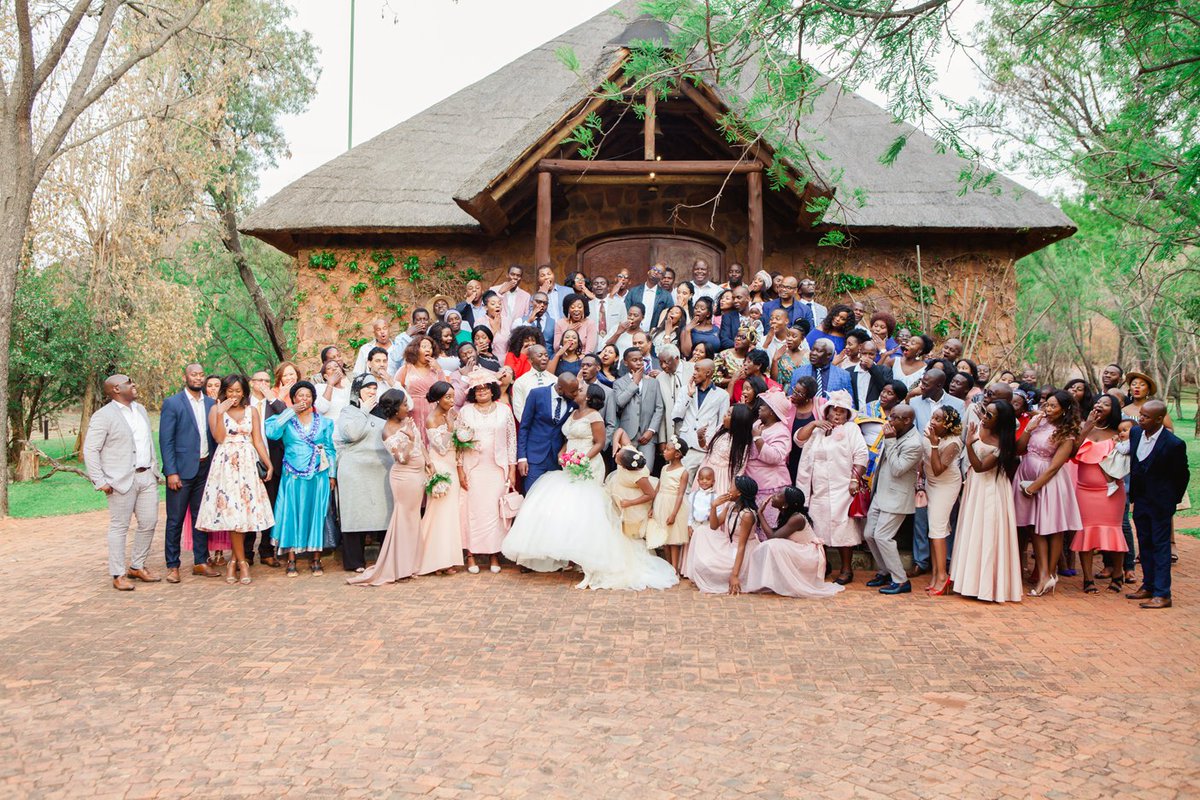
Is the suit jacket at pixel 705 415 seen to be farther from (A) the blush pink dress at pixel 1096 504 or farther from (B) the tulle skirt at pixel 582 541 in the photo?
(A) the blush pink dress at pixel 1096 504

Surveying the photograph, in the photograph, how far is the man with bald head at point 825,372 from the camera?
841 centimetres

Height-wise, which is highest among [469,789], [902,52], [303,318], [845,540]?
[902,52]

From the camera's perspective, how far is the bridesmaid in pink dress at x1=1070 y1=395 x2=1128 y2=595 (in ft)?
24.7

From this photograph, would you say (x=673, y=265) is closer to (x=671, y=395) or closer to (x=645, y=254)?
(x=645, y=254)

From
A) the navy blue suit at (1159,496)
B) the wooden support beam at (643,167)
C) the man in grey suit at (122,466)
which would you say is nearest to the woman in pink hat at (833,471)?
the navy blue suit at (1159,496)

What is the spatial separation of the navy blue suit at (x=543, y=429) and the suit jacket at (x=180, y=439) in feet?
9.82

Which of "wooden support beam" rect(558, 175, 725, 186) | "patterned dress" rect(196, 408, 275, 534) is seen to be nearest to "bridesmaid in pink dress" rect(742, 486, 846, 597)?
"patterned dress" rect(196, 408, 275, 534)

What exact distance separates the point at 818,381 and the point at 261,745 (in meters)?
5.92

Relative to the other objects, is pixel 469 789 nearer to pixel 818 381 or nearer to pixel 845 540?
pixel 845 540

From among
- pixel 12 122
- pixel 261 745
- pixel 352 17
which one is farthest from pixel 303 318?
pixel 352 17

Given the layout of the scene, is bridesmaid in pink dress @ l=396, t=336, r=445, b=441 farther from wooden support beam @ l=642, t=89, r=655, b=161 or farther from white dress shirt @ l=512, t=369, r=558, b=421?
wooden support beam @ l=642, t=89, r=655, b=161

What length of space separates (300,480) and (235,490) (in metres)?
0.59

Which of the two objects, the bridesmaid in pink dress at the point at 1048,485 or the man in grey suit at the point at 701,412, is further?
the man in grey suit at the point at 701,412

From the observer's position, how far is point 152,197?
19.5 meters
